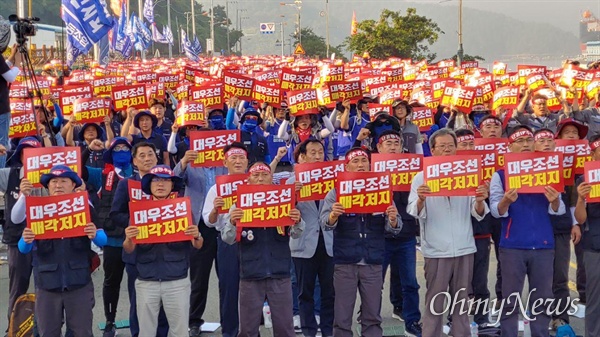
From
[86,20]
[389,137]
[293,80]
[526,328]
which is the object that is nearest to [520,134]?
[389,137]

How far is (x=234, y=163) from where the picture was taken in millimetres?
7832

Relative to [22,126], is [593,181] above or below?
below

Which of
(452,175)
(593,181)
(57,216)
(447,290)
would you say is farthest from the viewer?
(447,290)

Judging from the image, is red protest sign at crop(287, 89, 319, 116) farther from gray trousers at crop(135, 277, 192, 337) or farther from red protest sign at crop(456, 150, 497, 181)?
gray trousers at crop(135, 277, 192, 337)

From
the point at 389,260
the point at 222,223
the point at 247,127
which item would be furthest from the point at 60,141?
the point at 389,260

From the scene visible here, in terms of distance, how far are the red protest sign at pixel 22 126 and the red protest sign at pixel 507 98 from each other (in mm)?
7261

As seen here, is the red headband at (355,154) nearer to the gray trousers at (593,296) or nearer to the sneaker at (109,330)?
the gray trousers at (593,296)

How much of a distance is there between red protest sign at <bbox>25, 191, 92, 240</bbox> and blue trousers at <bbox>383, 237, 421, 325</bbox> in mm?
2878

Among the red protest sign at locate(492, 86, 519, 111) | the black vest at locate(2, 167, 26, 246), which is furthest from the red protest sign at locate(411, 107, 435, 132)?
the black vest at locate(2, 167, 26, 246)

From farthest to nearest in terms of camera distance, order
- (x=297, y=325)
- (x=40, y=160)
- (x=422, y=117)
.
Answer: (x=422, y=117)
(x=297, y=325)
(x=40, y=160)

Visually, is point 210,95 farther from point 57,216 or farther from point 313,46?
point 313,46

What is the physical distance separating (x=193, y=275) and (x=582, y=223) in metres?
3.66

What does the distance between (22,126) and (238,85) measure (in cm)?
468

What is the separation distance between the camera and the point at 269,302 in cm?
735
